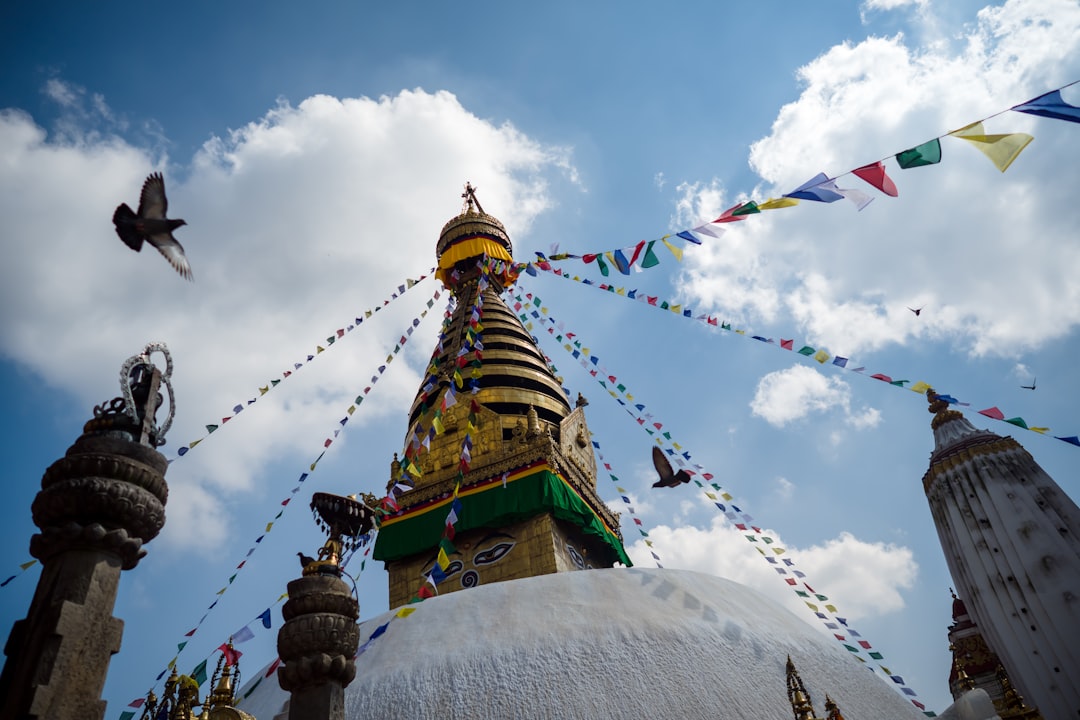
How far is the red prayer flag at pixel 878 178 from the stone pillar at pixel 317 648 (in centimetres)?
685

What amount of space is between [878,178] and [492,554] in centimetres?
903

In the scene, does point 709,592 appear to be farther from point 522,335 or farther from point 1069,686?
point 522,335

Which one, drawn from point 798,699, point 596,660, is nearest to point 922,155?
point 798,699

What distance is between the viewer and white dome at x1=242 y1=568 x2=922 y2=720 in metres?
6.71

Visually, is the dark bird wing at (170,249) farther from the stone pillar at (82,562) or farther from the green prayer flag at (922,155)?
the green prayer flag at (922,155)

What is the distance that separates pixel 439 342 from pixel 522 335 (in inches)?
89.9

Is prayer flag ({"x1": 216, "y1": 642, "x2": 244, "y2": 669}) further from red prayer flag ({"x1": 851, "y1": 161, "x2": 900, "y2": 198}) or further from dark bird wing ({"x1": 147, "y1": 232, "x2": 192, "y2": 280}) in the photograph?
red prayer flag ({"x1": 851, "y1": 161, "x2": 900, "y2": 198})

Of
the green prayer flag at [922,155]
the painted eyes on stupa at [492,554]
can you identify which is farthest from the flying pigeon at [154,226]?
the painted eyes on stupa at [492,554]

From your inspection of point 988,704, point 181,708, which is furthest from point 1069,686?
point 181,708

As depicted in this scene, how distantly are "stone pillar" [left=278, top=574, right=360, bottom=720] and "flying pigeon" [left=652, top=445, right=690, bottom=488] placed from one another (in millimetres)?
8233

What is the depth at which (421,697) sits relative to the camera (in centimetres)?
693

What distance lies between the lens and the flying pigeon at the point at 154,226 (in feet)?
16.7

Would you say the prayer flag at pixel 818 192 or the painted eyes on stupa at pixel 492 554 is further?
the painted eyes on stupa at pixel 492 554

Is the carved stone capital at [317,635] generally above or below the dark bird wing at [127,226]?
below
